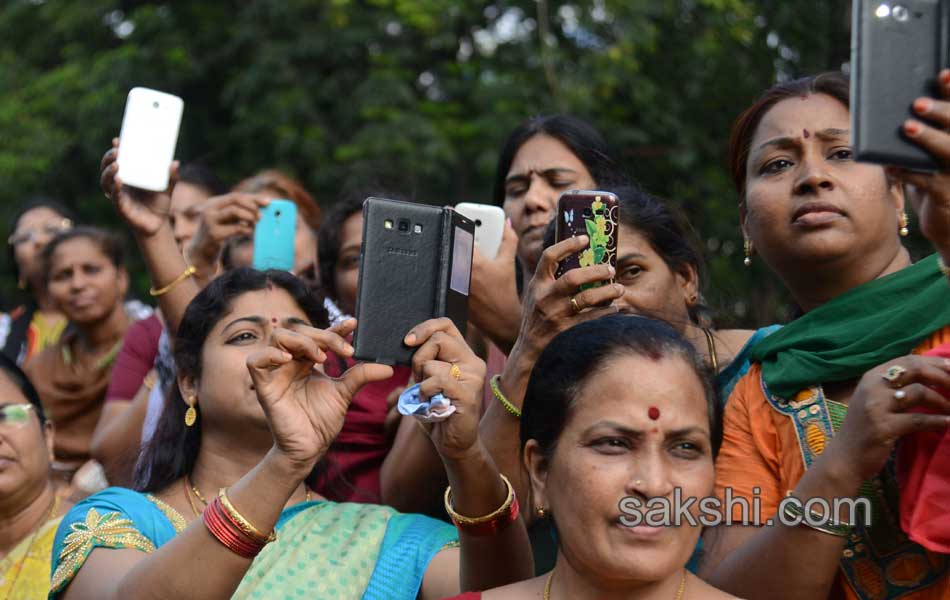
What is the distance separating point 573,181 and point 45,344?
3.29 m

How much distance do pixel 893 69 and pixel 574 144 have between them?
2008mm

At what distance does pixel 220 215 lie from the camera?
4309 mm

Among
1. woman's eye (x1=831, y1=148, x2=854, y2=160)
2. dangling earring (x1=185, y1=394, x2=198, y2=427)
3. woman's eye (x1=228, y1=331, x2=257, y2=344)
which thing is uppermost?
woman's eye (x1=831, y1=148, x2=854, y2=160)

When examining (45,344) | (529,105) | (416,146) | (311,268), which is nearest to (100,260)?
(45,344)

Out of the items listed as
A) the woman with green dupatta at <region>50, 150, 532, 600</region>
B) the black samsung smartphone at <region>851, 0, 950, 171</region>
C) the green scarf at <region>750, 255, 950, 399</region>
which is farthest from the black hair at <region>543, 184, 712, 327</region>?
the black samsung smartphone at <region>851, 0, 950, 171</region>

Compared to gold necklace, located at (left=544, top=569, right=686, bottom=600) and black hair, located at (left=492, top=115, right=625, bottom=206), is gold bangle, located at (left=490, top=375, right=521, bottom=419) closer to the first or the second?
gold necklace, located at (left=544, top=569, right=686, bottom=600)

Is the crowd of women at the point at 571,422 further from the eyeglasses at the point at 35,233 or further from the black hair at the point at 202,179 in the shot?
the eyeglasses at the point at 35,233

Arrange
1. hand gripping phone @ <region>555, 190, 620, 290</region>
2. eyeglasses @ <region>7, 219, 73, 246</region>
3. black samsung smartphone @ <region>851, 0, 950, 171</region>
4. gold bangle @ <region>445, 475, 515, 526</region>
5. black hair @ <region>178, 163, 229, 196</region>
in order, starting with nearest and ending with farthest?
black samsung smartphone @ <region>851, 0, 950, 171</region> → gold bangle @ <region>445, 475, 515, 526</region> → hand gripping phone @ <region>555, 190, 620, 290</region> → black hair @ <region>178, 163, 229, 196</region> → eyeglasses @ <region>7, 219, 73, 246</region>

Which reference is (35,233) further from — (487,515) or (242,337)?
(487,515)

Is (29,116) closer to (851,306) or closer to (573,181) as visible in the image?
(573,181)

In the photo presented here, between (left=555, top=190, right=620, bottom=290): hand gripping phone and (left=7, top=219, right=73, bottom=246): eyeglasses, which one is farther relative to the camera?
(left=7, top=219, right=73, bottom=246): eyeglasses

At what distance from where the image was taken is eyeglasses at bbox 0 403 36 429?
152 inches

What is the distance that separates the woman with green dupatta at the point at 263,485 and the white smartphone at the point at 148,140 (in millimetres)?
61

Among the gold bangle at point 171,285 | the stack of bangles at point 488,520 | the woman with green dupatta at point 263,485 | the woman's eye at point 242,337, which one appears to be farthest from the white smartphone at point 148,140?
the stack of bangles at point 488,520
